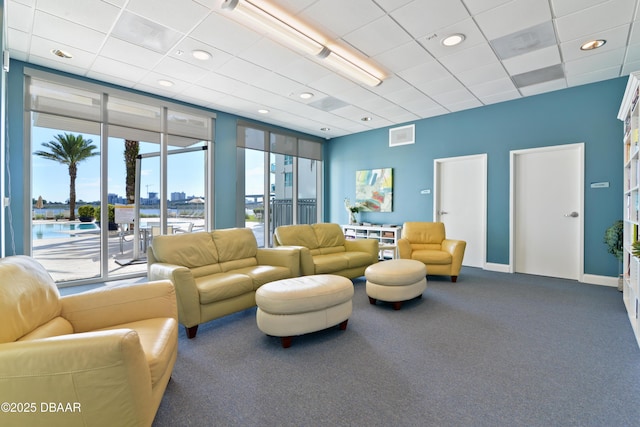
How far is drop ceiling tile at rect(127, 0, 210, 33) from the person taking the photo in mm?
2582

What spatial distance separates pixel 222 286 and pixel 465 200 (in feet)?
15.4

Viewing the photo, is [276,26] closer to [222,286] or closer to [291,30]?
[291,30]

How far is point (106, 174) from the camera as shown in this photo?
4363 mm

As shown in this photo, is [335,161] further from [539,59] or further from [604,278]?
[604,278]

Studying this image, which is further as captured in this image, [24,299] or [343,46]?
[343,46]

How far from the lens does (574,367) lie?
211 cm

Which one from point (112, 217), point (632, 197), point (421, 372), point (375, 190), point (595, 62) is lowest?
Result: point (421, 372)

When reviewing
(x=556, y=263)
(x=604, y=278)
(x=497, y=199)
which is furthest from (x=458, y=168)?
(x=604, y=278)

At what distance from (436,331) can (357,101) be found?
3.76m

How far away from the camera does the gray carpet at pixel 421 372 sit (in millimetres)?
1650

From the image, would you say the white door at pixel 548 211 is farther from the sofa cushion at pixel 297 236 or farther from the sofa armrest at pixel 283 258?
the sofa armrest at pixel 283 258

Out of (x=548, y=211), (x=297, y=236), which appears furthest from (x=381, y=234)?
(x=548, y=211)

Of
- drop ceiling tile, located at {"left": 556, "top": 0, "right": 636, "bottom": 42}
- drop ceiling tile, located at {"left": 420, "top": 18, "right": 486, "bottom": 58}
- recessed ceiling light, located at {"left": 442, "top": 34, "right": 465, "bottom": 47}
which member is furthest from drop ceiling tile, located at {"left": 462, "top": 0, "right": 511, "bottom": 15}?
drop ceiling tile, located at {"left": 556, "top": 0, "right": 636, "bottom": 42}

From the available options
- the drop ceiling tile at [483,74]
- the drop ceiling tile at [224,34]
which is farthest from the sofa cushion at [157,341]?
the drop ceiling tile at [483,74]
